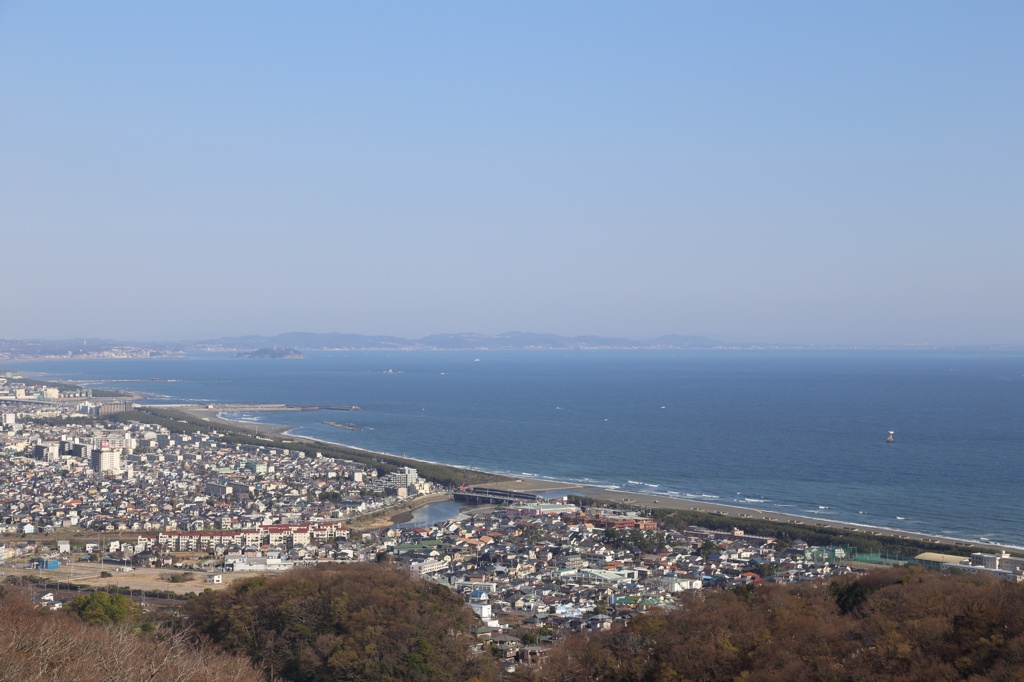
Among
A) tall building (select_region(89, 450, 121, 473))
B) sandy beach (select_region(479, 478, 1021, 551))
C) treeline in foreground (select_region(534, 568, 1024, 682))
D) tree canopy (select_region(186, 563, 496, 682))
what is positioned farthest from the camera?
tall building (select_region(89, 450, 121, 473))

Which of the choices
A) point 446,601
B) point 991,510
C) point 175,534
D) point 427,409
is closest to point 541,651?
point 446,601

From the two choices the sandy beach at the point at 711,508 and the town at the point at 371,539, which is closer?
the town at the point at 371,539

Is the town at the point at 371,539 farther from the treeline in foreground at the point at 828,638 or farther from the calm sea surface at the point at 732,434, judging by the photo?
the calm sea surface at the point at 732,434

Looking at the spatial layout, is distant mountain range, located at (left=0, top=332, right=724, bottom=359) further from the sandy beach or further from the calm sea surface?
the sandy beach

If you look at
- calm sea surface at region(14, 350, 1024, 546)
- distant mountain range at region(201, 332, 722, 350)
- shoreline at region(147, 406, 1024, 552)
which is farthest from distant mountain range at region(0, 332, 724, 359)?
shoreline at region(147, 406, 1024, 552)

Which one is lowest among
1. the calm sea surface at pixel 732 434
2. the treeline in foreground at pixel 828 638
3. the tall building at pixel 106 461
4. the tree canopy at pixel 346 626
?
the tall building at pixel 106 461

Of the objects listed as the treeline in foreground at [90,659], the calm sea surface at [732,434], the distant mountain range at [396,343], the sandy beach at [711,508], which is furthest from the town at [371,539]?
the distant mountain range at [396,343]

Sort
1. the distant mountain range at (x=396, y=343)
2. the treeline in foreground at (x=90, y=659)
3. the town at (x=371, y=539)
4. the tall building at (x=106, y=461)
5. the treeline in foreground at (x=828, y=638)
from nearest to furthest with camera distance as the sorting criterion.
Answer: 1. the treeline in foreground at (x=90, y=659)
2. the treeline in foreground at (x=828, y=638)
3. the town at (x=371, y=539)
4. the tall building at (x=106, y=461)
5. the distant mountain range at (x=396, y=343)
